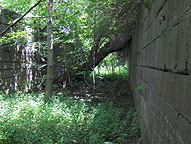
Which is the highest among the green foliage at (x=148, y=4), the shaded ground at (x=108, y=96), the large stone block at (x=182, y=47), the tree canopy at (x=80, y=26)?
the tree canopy at (x=80, y=26)

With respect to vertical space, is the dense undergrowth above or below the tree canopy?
below

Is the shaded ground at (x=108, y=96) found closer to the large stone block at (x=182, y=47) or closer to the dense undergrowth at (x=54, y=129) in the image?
the dense undergrowth at (x=54, y=129)

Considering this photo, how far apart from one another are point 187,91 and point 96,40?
242 inches

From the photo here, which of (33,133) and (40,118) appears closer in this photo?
(33,133)

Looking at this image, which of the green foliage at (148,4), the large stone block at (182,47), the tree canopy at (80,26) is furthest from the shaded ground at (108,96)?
the large stone block at (182,47)

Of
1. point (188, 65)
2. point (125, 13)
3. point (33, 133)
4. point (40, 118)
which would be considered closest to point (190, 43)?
point (188, 65)

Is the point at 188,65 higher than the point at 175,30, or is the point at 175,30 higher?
the point at 175,30

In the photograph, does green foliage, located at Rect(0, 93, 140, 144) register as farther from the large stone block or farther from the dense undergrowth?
the large stone block

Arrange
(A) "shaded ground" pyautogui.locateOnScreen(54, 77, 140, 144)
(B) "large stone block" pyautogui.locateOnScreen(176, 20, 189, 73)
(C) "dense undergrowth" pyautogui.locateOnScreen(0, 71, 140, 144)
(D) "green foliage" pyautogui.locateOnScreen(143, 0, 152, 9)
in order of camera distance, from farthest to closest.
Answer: (A) "shaded ground" pyautogui.locateOnScreen(54, 77, 140, 144), (C) "dense undergrowth" pyautogui.locateOnScreen(0, 71, 140, 144), (D) "green foliage" pyautogui.locateOnScreen(143, 0, 152, 9), (B) "large stone block" pyautogui.locateOnScreen(176, 20, 189, 73)

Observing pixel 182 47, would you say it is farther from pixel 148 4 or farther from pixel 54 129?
pixel 54 129

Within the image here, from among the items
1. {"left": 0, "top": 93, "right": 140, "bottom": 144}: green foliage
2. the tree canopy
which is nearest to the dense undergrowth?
{"left": 0, "top": 93, "right": 140, "bottom": 144}: green foliage

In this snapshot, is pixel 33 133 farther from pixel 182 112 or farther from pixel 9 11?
pixel 9 11

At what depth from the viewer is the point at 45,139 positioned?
3023 millimetres

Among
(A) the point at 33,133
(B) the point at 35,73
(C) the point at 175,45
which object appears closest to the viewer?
(C) the point at 175,45
